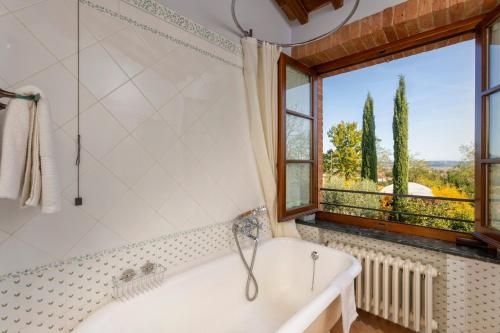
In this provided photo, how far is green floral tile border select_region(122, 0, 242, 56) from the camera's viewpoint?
134 cm

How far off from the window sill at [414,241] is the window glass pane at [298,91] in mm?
1128

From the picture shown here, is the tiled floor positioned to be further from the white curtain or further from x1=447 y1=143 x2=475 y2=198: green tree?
x1=447 y1=143 x2=475 y2=198: green tree

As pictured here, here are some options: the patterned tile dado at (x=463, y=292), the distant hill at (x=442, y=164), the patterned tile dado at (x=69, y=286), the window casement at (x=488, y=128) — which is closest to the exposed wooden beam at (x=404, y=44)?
the window casement at (x=488, y=128)

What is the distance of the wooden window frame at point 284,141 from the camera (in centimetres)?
202

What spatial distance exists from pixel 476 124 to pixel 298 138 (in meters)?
1.29

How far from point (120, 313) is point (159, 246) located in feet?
1.21

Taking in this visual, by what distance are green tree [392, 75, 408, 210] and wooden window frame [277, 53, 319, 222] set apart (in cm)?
103

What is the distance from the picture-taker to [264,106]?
1.95 metres

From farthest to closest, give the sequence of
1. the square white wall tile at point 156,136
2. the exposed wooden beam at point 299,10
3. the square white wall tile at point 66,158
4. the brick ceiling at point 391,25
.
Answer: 1. the exposed wooden beam at point 299,10
2. the brick ceiling at point 391,25
3. the square white wall tile at point 156,136
4. the square white wall tile at point 66,158

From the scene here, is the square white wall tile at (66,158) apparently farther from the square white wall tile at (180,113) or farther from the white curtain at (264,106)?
the white curtain at (264,106)

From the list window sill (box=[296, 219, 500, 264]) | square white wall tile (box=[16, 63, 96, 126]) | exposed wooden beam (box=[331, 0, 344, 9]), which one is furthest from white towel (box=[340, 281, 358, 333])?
exposed wooden beam (box=[331, 0, 344, 9])

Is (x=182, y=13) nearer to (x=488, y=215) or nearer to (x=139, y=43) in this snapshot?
(x=139, y=43)

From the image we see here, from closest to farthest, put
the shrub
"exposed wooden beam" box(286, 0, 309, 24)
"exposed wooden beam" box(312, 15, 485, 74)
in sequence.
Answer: "exposed wooden beam" box(312, 15, 485, 74) < "exposed wooden beam" box(286, 0, 309, 24) < the shrub

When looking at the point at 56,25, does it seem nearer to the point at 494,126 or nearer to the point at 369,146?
the point at 494,126
